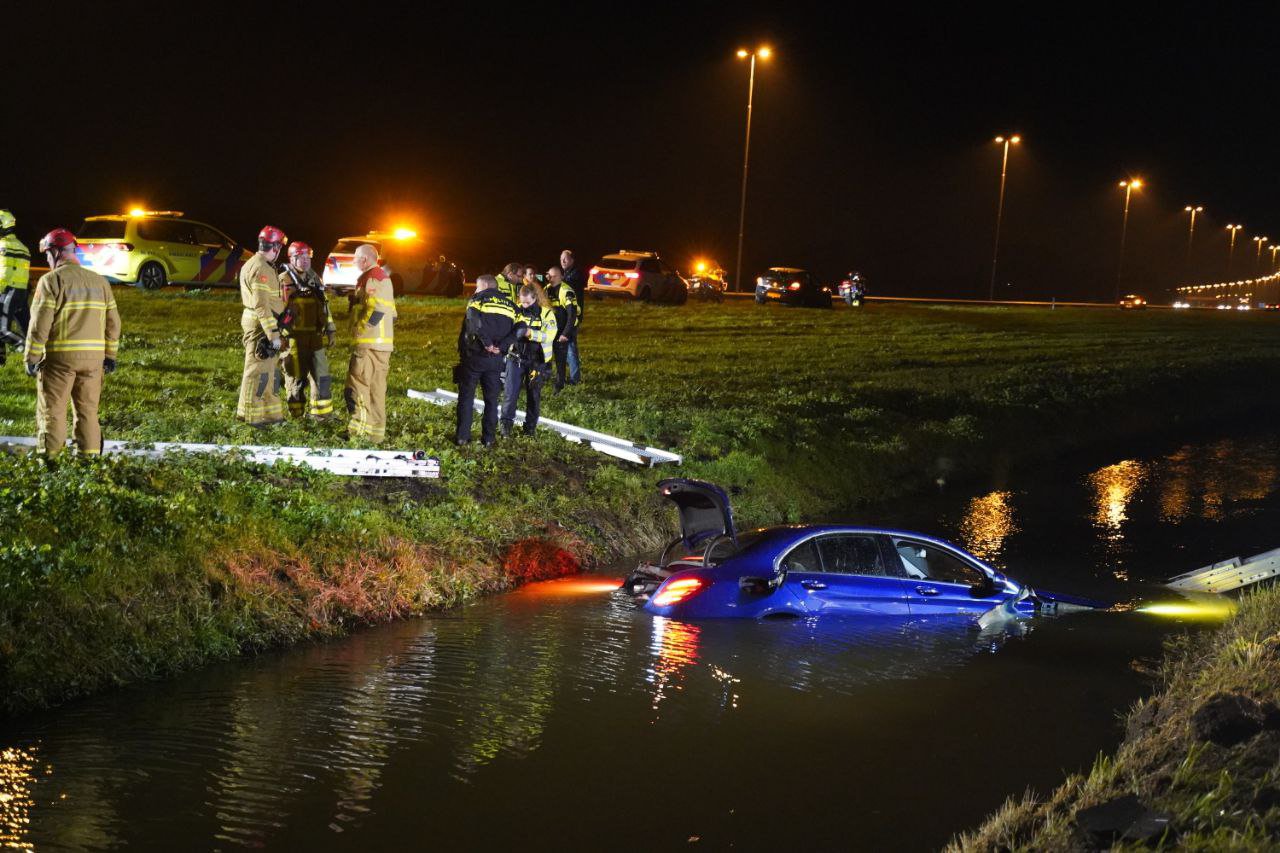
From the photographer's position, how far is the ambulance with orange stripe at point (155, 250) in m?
25.8

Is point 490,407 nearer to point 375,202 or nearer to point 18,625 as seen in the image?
point 18,625

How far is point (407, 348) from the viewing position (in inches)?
948

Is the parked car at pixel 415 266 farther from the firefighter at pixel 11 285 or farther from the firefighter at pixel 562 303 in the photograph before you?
the firefighter at pixel 11 285

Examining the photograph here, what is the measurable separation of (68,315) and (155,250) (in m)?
15.9

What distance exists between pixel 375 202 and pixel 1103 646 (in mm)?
59300

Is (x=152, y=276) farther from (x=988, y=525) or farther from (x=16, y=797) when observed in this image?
(x=16, y=797)

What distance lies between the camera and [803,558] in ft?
36.3

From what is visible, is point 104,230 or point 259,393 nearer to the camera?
point 259,393

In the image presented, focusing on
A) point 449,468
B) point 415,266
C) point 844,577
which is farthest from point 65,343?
point 415,266

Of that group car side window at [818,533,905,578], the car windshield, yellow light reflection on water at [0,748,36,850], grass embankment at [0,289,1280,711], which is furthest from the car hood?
the car windshield

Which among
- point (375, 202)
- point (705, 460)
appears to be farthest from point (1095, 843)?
point (375, 202)

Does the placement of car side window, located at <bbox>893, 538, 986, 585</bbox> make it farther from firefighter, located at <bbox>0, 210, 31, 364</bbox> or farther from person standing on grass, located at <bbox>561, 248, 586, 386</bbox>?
firefighter, located at <bbox>0, 210, 31, 364</bbox>

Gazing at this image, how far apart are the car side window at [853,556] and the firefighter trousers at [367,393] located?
547 cm

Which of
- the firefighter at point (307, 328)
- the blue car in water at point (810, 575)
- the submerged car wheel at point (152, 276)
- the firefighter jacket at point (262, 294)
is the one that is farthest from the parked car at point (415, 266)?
the blue car in water at point (810, 575)
